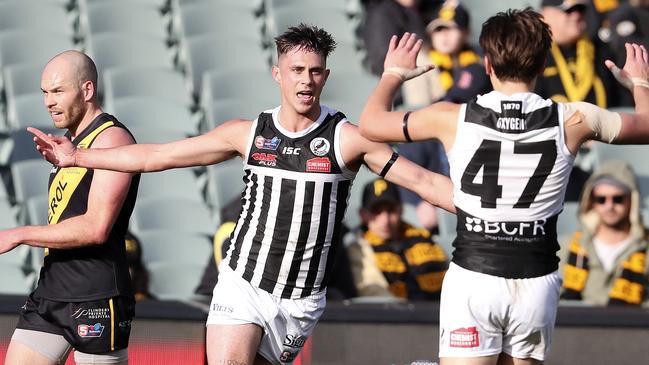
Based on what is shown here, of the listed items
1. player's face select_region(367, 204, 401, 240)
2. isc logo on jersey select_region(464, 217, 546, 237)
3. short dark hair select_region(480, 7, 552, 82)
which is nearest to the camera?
short dark hair select_region(480, 7, 552, 82)

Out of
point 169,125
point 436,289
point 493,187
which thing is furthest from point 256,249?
point 169,125

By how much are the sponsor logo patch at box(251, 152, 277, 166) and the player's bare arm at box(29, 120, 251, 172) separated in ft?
0.26

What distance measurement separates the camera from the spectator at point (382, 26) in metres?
10.8

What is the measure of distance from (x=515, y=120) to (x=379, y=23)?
6.12 m

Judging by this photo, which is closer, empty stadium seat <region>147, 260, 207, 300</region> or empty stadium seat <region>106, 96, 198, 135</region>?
empty stadium seat <region>147, 260, 207, 300</region>

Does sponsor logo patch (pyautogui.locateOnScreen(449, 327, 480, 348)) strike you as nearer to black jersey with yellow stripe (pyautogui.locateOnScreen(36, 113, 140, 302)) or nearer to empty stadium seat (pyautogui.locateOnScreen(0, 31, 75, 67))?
black jersey with yellow stripe (pyautogui.locateOnScreen(36, 113, 140, 302))

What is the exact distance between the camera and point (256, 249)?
5.84 m

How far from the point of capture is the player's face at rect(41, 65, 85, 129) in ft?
19.2

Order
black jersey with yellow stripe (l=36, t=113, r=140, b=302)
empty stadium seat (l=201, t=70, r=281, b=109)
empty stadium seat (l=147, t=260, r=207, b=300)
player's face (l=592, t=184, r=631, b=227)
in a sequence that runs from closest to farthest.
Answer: black jersey with yellow stripe (l=36, t=113, r=140, b=302), player's face (l=592, t=184, r=631, b=227), empty stadium seat (l=147, t=260, r=207, b=300), empty stadium seat (l=201, t=70, r=281, b=109)

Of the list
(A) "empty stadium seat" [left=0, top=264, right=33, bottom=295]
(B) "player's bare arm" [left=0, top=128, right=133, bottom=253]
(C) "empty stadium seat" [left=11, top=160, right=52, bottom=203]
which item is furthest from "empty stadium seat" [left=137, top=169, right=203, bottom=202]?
(B) "player's bare arm" [left=0, top=128, right=133, bottom=253]

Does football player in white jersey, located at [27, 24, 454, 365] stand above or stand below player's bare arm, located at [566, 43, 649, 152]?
below

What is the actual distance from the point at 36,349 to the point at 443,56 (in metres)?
6.02

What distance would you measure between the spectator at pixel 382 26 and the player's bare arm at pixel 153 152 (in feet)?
16.8

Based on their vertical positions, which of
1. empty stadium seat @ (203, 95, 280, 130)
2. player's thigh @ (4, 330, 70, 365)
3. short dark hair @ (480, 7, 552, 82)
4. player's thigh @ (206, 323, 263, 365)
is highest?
short dark hair @ (480, 7, 552, 82)
